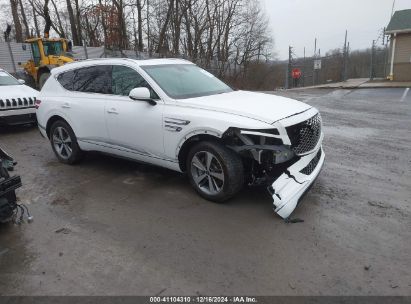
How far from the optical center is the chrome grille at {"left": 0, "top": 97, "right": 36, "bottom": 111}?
839 cm

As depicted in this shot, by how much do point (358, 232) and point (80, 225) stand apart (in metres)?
2.96

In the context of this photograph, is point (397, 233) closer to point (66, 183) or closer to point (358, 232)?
point (358, 232)

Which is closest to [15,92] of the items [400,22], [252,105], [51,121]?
[51,121]

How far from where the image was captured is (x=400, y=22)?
72.3ft

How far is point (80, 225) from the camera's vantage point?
3.89m

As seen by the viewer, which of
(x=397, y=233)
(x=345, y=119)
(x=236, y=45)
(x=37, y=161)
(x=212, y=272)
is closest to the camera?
(x=212, y=272)

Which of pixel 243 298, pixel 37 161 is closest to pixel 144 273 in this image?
pixel 243 298

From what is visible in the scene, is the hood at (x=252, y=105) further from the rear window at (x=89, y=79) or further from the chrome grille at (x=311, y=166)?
the rear window at (x=89, y=79)

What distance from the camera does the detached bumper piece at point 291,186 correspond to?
375 cm

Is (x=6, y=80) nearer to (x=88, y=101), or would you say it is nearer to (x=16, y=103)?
(x=16, y=103)

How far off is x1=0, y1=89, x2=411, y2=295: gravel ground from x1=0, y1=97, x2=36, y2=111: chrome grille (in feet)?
12.7

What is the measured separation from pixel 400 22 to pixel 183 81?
22.4m

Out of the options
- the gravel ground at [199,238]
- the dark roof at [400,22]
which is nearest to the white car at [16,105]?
the gravel ground at [199,238]

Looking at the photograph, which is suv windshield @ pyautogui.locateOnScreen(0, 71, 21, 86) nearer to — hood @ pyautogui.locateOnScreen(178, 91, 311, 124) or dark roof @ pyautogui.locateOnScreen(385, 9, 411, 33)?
hood @ pyautogui.locateOnScreen(178, 91, 311, 124)
